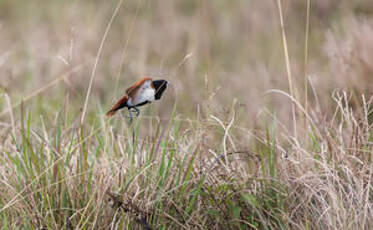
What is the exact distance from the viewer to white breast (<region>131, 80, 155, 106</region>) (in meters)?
1.71

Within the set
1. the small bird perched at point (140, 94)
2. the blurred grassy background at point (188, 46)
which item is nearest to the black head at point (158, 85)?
the small bird perched at point (140, 94)

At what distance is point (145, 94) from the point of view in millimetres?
1712

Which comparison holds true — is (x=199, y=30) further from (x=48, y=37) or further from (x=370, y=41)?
(x=370, y=41)

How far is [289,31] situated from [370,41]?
7.17 ft

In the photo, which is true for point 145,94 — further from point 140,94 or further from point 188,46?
point 188,46

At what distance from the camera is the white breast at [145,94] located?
171 centimetres

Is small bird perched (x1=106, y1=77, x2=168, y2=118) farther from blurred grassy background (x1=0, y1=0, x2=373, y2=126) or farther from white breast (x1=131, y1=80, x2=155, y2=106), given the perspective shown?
blurred grassy background (x1=0, y1=0, x2=373, y2=126)

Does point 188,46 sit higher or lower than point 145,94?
lower

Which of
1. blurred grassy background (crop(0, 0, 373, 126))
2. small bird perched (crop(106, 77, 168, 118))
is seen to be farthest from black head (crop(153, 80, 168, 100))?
blurred grassy background (crop(0, 0, 373, 126))

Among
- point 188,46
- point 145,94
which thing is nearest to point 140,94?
point 145,94

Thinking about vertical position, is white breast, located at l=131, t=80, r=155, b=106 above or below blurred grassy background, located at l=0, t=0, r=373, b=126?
above

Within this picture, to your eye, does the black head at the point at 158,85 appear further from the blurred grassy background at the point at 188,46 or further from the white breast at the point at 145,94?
the blurred grassy background at the point at 188,46

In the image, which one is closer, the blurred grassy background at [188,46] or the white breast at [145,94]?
the white breast at [145,94]

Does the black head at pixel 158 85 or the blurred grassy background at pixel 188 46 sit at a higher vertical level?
the black head at pixel 158 85
